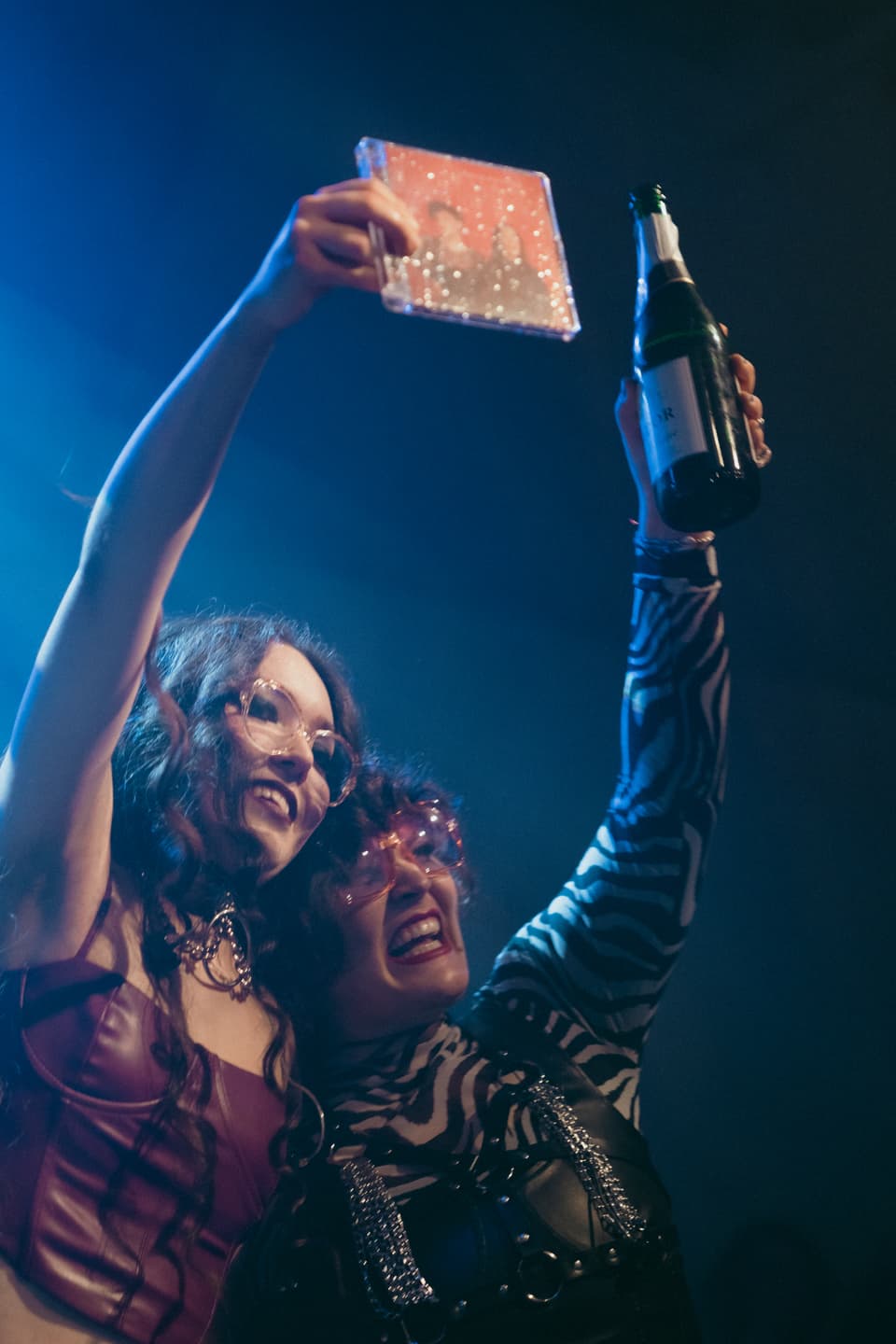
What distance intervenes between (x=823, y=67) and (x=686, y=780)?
1142mm

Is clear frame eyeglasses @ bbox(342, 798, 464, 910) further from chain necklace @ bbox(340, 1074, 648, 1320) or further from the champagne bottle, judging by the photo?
the champagne bottle

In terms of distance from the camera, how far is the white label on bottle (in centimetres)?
98

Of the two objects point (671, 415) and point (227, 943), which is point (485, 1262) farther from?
point (671, 415)

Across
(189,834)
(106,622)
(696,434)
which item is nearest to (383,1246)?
(189,834)

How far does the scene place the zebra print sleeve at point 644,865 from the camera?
Result: 3.73ft

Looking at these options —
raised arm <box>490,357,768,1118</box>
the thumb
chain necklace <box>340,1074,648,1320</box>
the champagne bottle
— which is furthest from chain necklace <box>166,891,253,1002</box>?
the thumb

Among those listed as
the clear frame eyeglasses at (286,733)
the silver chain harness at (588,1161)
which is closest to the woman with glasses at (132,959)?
the clear frame eyeglasses at (286,733)

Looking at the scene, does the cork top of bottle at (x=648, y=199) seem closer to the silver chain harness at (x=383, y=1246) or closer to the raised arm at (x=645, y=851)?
the raised arm at (x=645, y=851)

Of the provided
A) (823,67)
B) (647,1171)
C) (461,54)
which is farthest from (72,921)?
(823,67)

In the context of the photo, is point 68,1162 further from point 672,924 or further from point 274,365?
point 274,365

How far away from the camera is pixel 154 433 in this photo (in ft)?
2.88

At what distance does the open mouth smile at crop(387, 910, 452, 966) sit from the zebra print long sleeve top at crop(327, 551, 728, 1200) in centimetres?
8

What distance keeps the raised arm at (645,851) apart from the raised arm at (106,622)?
0.54m

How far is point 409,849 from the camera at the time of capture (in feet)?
3.83
